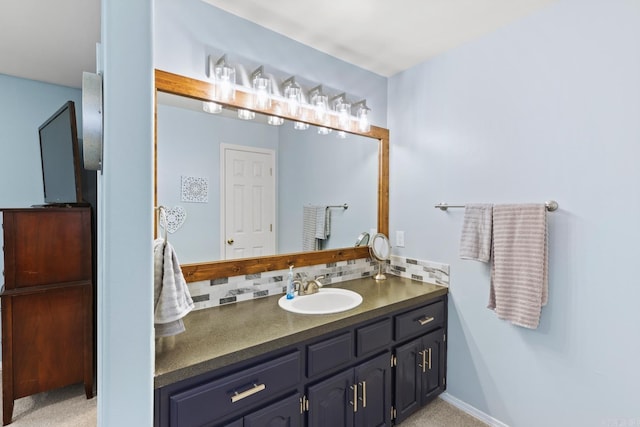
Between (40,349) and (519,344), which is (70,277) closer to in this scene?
(40,349)

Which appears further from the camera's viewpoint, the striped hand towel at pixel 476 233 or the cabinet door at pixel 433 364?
the cabinet door at pixel 433 364

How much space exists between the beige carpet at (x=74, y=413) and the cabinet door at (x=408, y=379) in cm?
12

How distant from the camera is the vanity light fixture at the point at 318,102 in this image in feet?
6.62

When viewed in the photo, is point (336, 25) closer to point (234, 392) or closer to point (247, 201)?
point (247, 201)

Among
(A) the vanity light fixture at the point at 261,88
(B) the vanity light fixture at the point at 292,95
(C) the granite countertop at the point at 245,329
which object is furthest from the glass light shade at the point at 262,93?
(C) the granite countertop at the point at 245,329

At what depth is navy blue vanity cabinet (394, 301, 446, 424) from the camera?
1802 mm

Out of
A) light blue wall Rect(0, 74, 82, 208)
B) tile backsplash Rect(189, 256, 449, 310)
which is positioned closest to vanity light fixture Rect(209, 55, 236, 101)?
tile backsplash Rect(189, 256, 449, 310)

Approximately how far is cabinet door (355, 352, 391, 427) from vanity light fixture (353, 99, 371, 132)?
153cm

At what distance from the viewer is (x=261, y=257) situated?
185cm

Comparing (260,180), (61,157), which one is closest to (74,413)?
(61,157)

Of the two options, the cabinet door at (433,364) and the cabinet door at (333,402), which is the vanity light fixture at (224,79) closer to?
the cabinet door at (333,402)

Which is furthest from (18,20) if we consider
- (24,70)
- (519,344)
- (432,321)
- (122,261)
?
(519,344)

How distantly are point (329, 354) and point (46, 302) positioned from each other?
1.97 m

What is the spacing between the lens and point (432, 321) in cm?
201
